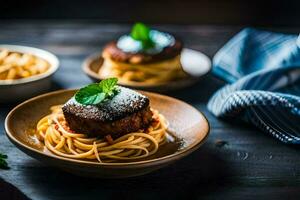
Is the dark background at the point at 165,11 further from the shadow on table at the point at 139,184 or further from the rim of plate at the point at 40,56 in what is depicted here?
the shadow on table at the point at 139,184

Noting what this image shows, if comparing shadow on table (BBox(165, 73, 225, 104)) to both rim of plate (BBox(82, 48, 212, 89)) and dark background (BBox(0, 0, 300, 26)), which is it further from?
dark background (BBox(0, 0, 300, 26))

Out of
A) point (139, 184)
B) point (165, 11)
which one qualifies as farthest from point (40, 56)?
point (165, 11)

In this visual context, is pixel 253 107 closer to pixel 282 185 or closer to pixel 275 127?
pixel 275 127

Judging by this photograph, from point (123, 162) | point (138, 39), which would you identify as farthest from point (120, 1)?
point (123, 162)

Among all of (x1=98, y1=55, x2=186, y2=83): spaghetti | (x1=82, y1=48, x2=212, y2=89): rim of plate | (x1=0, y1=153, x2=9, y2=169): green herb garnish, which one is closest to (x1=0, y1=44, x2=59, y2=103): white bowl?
(x1=82, y1=48, x2=212, y2=89): rim of plate

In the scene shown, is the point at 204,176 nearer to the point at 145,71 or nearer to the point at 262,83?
the point at 262,83

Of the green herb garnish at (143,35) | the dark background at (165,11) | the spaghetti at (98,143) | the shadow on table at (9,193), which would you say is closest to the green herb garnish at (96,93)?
the spaghetti at (98,143)

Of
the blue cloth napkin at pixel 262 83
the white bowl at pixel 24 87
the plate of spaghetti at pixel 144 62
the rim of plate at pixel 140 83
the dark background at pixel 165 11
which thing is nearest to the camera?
the blue cloth napkin at pixel 262 83
